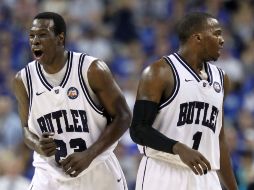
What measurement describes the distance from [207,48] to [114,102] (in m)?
0.78

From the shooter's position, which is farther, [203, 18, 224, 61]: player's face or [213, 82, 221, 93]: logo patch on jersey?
[213, 82, 221, 93]: logo patch on jersey

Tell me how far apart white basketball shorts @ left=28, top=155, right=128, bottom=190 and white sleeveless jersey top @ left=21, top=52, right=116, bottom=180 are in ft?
0.20

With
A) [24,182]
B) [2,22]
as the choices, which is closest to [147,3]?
[2,22]

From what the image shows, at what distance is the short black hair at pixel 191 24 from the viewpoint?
5.62 meters

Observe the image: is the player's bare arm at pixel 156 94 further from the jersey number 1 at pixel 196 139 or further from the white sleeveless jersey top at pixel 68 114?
the white sleeveless jersey top at pixel 68 114

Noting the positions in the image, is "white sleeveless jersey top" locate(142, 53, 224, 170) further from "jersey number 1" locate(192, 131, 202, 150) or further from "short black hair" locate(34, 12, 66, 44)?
"short black hair" locate(34, 12, 66, 44)

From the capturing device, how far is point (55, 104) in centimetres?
580

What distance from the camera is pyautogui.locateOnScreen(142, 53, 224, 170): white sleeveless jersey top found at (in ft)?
18.1

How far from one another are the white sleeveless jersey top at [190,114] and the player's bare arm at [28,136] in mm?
726

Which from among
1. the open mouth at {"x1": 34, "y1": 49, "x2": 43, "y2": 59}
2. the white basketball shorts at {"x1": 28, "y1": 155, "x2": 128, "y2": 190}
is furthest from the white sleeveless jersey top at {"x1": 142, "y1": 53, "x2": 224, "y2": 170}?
the open mouth at {"x1": 34, "y1": 49, "x2": 43, "y2": 59}

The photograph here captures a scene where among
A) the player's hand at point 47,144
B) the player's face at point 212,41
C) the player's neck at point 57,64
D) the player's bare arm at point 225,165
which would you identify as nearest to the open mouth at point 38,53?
the player's neck at point 57,64

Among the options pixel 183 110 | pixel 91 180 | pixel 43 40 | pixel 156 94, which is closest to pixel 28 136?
pixel 91 180

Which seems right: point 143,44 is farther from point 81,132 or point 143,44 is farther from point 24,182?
point 81,132

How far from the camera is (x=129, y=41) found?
11992 mm
